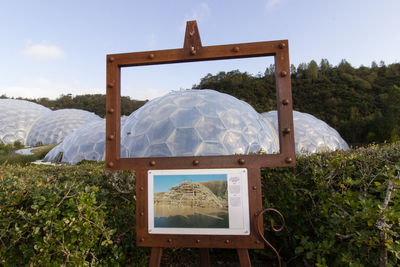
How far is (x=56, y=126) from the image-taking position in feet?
83.4

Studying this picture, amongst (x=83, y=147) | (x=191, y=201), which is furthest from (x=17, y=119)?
(x=191, y=201)

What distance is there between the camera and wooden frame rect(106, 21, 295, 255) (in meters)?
1.89

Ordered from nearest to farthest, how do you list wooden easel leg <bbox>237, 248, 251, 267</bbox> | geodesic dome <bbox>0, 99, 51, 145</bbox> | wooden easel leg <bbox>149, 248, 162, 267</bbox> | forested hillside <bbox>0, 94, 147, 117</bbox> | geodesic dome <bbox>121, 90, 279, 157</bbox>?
wooden easel leg <bbox>237, 248, 251, 267</bbox>, wooden easel leg <bbox>149, 248, 162, 267</bbox>, geodesic dome <bbox>121, 90, 279, 157</bbox>, geodesic dome <bbox>0, 99, 51, 145</bbox>, forested hillside <bbox>0, 94, 147, 117</bbox>

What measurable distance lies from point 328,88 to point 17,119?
37289 millimetres

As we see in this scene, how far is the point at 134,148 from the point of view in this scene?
5934 millimetres

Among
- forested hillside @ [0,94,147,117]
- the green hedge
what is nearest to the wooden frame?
the green hedge

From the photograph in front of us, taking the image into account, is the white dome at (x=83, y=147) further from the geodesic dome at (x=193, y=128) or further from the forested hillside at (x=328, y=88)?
the forested hillside at (x=328, y=88)

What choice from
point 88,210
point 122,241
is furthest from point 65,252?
point 122,241

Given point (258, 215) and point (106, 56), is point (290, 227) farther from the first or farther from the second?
point (106, 56)

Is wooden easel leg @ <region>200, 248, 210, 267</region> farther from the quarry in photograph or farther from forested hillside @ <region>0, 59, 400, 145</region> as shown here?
forested hillside @ <region>0, 59, 400, 145</region>

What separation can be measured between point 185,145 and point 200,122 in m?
0.71

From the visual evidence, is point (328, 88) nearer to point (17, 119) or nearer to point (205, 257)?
point (205, 257)

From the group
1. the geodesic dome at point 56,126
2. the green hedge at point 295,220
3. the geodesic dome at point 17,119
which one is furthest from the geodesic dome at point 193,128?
the geodesic dome at point 17,119

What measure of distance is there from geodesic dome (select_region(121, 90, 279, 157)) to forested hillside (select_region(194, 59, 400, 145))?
1872 centimetres
